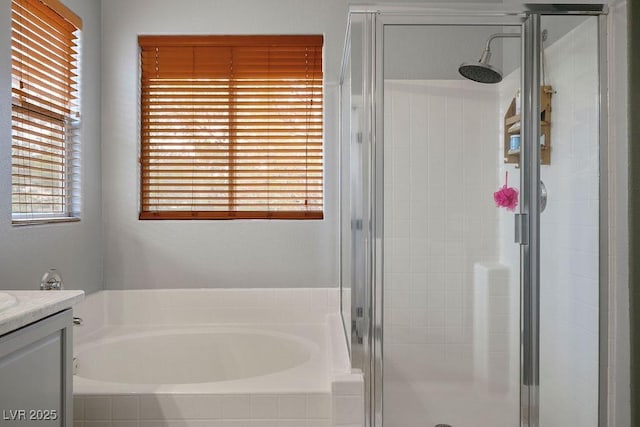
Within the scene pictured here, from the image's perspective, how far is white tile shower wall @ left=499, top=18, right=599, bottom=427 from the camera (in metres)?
1.79

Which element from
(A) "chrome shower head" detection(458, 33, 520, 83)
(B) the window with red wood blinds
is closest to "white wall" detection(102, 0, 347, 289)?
(B) the window with red wood blinds

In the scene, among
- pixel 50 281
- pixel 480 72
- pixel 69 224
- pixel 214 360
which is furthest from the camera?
pixel 214 360

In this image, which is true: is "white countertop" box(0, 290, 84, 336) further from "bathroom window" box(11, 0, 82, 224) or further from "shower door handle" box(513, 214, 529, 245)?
"shower door handle" box(513, 214, 529, 245)

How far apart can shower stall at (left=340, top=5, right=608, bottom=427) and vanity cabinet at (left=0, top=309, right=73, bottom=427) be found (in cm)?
92

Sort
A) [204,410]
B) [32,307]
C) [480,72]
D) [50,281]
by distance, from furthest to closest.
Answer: [50,281]
[204,410]
[480,72]
[32,307]

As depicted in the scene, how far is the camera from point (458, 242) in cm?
175

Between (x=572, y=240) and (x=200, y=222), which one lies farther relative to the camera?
(x=200, y=222)

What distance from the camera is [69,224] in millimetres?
2523

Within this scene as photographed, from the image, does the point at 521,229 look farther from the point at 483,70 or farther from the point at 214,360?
the point at 214,360

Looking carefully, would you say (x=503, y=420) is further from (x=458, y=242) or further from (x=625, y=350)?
(x=458, y=242)

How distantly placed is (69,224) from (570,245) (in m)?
2.20

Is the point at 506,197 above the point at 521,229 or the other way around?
above

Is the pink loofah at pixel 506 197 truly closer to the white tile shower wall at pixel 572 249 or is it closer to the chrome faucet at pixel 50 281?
the white tile shower wall at pixel 572 249

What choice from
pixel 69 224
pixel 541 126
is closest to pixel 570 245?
pixel 541 126
